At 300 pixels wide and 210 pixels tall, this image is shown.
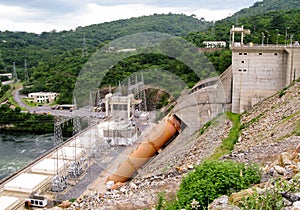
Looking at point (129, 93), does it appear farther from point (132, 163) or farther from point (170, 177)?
point (170, 177)

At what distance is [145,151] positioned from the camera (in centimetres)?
639

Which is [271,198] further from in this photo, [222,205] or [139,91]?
[139,91]

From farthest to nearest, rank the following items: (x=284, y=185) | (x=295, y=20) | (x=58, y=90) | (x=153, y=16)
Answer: (x=153, y=16) → (x=58, y=90) → (x=295, y=20) → (x=284, y=185)

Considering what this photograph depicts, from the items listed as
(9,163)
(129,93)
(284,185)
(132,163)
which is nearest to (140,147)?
(132,163)

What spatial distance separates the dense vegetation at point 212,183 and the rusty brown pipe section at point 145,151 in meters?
2.74

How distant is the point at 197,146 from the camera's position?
7.68 metres

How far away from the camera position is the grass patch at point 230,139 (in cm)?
644

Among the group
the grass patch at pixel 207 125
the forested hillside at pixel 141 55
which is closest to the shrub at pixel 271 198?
the grass patch at pixel 207 125

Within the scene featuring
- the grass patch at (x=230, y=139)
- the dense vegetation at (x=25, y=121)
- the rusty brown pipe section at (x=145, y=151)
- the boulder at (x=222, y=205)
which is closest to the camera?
the boulder at (x=222, y=205)

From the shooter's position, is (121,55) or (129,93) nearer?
(121,55)

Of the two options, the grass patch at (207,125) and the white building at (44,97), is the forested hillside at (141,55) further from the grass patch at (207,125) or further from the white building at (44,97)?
the grass patch at (207,125)

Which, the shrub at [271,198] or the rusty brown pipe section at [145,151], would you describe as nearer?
the shrub at [271,198]

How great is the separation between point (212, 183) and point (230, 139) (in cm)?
464

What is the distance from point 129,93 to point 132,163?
7.48 metres
